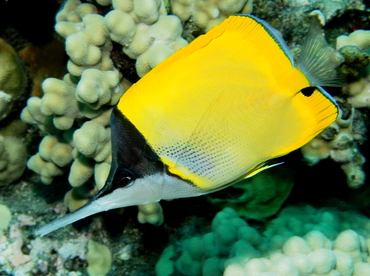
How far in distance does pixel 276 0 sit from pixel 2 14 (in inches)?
97.3

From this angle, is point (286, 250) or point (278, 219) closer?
point (286, 250)

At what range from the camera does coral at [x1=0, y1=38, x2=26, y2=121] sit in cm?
263

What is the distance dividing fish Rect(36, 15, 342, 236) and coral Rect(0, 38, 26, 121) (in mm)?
2044

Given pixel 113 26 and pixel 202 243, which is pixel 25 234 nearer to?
pixel 202 243

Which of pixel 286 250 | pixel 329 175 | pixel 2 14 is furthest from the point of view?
pixel 2 14

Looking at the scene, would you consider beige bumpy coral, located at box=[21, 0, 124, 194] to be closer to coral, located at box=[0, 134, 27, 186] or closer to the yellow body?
coral, located at box=[0, 134, 27, 186]

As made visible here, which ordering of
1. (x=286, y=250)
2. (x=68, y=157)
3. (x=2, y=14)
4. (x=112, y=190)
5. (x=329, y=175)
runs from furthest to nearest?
(x=2, y=14)
(x=329, y=175)
(x=68, y=157)
(x=286, y=250)
(x=112, y=190)

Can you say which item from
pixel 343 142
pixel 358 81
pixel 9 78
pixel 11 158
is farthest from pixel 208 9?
pixel 11 158

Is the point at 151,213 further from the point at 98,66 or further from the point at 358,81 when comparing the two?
the point at 358,81

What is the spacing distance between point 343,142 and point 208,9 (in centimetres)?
132

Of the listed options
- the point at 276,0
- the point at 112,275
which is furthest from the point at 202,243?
the point at 276,0

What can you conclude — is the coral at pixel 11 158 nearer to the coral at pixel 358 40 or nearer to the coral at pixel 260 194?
the coral at pixel 260 194

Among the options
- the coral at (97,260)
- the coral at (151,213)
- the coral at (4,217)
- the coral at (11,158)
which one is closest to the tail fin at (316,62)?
the coral at (151,213)

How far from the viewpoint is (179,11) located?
2143 millimetres
